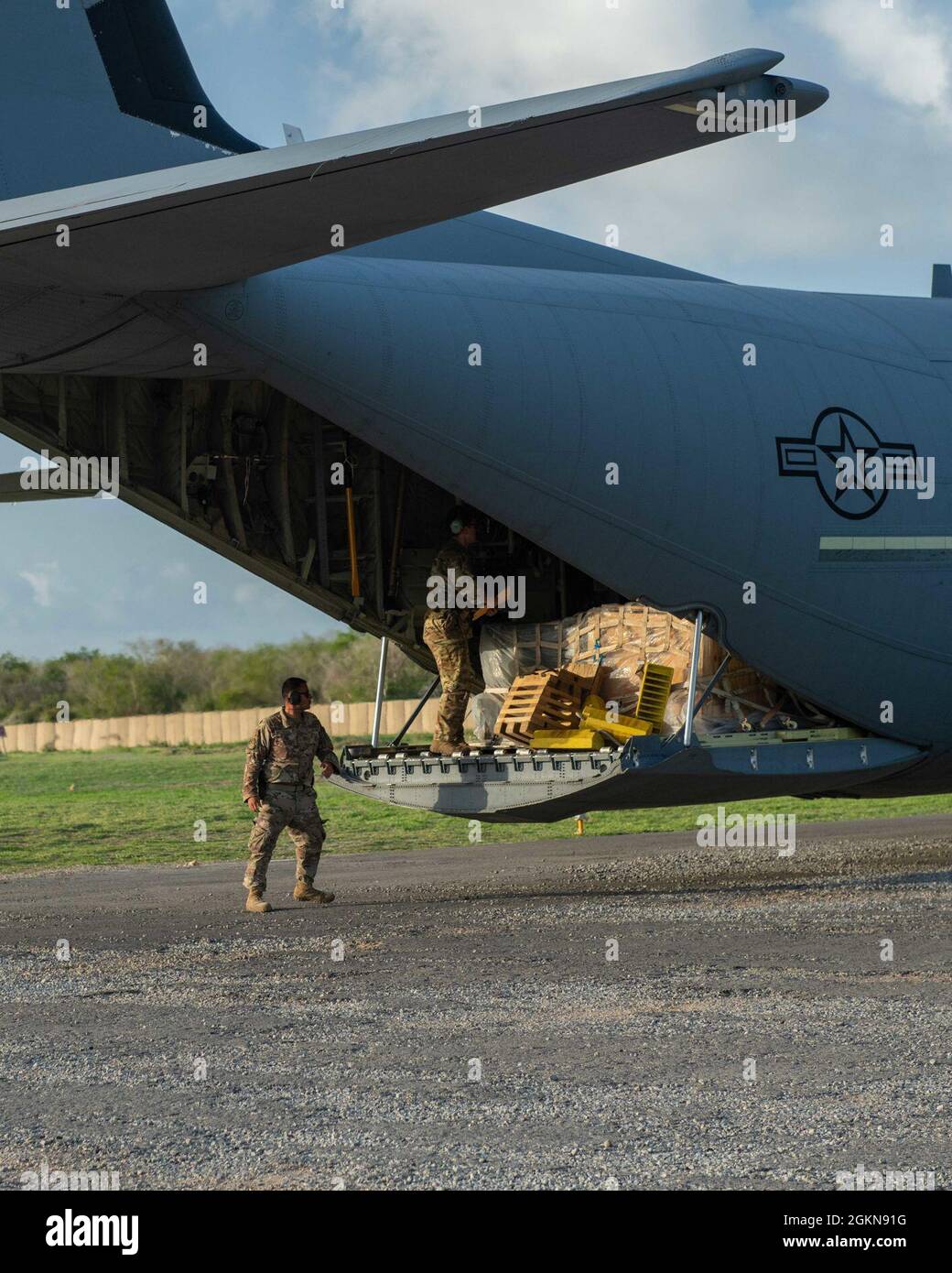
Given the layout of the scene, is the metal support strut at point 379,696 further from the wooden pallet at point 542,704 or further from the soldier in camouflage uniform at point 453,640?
the wooden pallet at point 542,704

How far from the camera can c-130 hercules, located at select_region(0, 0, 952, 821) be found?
386 inches

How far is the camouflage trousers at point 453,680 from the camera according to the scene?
42.5 feet

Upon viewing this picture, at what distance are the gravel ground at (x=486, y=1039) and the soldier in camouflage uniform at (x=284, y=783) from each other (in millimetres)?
538

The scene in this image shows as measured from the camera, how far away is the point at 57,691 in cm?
5659

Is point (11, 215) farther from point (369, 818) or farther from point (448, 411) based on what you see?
point (369, 818)

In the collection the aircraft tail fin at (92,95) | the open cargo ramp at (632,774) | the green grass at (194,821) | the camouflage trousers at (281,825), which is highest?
the aircraft tail fin at (92,95)

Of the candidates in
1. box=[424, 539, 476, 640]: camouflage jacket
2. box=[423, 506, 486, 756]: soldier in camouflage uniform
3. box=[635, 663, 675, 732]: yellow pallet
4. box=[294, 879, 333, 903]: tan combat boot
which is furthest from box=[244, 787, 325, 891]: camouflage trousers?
box=[635, 663, 675, 732]: yellow pallet

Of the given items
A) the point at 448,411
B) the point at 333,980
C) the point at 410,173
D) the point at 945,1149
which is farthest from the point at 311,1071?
the point at 448,411

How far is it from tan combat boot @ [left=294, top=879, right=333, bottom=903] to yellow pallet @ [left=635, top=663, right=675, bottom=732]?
3.19 m

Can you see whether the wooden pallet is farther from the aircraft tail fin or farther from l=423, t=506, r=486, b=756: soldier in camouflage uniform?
the aircraft tail fin

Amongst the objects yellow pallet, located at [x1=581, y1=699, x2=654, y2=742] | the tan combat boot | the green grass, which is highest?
yellow pallet, located at [x1=581, y1=699, x2=654, y2=742]

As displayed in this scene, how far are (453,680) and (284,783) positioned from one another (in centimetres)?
184

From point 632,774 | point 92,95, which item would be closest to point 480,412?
point 632,774

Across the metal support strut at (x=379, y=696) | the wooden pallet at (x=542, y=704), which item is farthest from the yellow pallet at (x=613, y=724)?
the metal support strut at (x=379, y=696)
